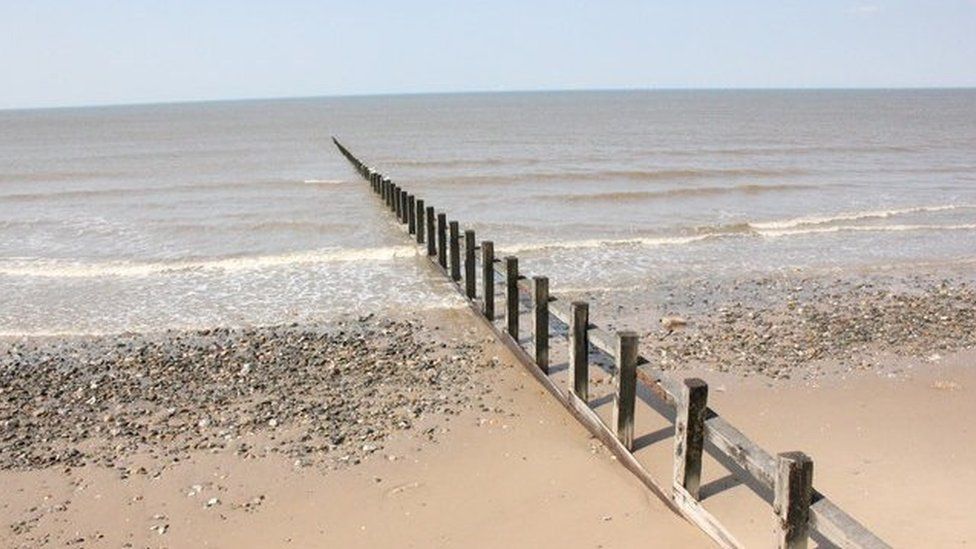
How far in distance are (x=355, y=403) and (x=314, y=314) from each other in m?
4.69

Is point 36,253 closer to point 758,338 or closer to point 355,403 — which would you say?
point 355,403

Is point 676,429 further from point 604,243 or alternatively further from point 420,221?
point 604,243

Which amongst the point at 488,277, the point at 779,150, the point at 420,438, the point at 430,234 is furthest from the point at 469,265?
the point at 779,150

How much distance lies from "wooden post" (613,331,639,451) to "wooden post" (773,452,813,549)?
2.33m

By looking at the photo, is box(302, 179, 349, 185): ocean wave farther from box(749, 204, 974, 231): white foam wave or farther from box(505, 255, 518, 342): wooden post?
box(505, 255, 518, 342): wooden post

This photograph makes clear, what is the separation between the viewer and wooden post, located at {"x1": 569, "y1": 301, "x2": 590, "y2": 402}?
8.23 metres

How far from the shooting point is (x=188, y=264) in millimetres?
18250

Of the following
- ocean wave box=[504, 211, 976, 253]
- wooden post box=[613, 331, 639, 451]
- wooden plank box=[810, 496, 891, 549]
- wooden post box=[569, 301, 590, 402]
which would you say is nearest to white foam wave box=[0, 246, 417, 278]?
ocean wave box=[504, 211, 976, 253]

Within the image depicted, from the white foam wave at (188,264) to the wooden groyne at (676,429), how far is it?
6.36 metres

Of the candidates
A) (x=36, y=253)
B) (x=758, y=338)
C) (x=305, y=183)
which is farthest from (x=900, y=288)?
(x=305, y=183)

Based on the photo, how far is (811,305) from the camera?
13.4 metres

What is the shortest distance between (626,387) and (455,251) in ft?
26.3

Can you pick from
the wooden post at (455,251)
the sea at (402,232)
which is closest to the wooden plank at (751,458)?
the wooden post at (455,251)

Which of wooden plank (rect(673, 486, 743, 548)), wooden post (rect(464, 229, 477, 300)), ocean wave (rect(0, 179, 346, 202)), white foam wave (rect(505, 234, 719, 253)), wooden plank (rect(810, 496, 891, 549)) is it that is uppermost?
wooden plank (rect(810, 496, 891, 549))
